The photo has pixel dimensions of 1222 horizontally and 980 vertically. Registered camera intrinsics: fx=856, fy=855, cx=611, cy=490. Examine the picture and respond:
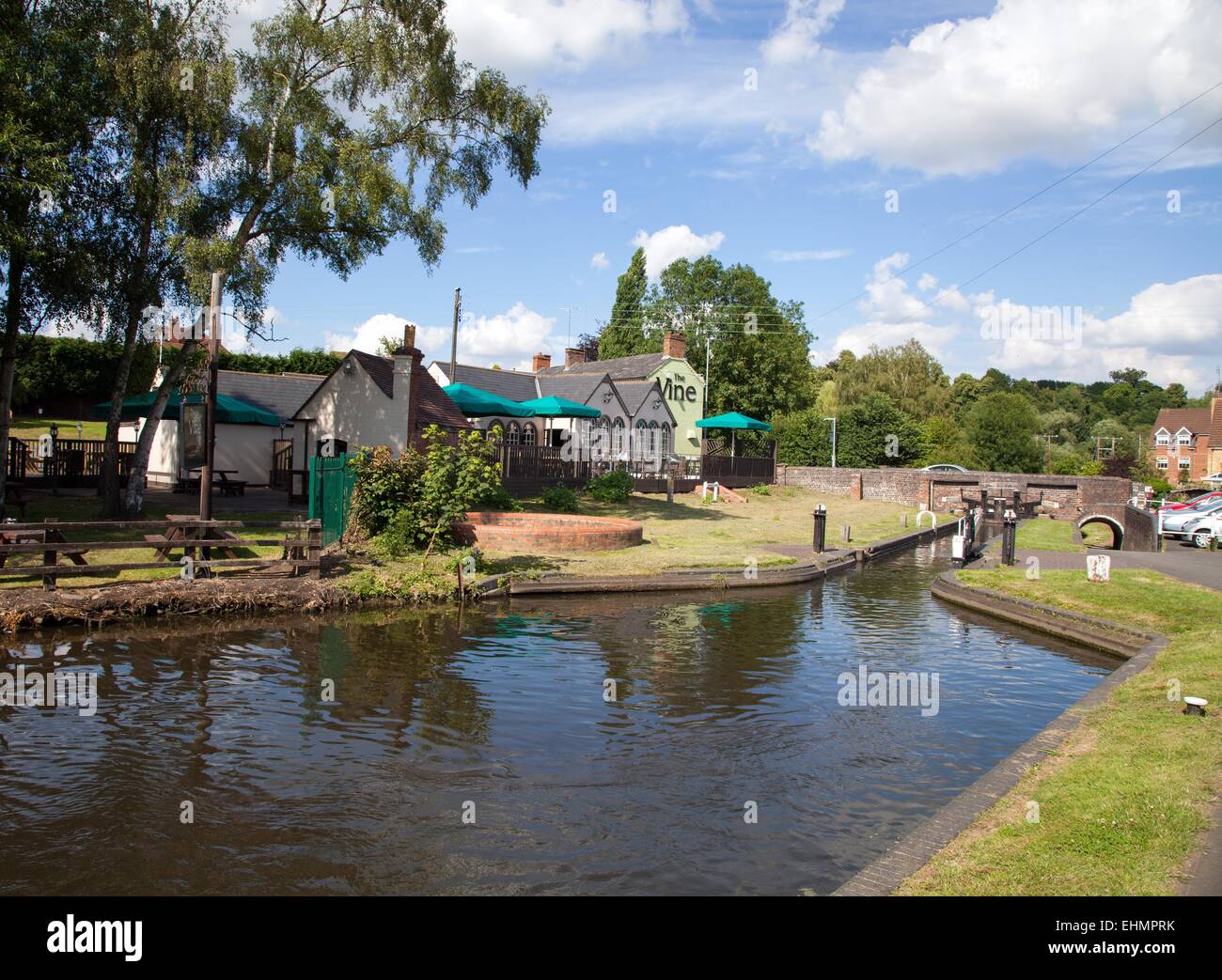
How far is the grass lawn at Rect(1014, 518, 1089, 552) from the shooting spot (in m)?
24.6

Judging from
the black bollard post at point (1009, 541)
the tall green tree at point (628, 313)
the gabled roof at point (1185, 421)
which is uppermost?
the tall green tree at point (628, 313)

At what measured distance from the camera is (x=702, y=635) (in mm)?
13312

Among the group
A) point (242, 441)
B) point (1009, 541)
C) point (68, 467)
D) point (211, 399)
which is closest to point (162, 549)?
point (211, 399)

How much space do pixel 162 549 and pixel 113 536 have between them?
11.3ft

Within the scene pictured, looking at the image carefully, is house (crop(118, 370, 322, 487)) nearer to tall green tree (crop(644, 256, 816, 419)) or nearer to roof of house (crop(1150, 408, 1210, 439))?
tall green tree (crop(644, 256, 816, 419))

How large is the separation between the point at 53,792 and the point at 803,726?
6.69 m

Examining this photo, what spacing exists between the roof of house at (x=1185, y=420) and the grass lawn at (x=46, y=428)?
83.2m

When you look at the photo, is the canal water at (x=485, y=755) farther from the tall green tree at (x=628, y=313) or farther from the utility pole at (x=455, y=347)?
the tall green tree at (x=628, y=313)

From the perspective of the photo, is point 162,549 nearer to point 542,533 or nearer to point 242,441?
point 542,533

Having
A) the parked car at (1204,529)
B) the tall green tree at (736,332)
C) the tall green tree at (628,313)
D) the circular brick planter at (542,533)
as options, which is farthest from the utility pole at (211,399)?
the tall green tree at (628,313)

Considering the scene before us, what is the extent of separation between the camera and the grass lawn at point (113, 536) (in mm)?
13602

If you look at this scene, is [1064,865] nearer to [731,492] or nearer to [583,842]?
[583,842]

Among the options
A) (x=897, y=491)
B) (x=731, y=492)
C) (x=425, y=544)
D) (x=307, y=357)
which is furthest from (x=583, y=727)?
(x=307, y=357)

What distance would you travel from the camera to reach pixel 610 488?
30797 millimetres
